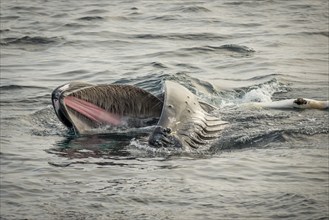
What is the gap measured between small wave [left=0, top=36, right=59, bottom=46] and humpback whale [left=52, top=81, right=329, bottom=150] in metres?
9.97

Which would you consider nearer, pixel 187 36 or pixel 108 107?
pixel 108 107

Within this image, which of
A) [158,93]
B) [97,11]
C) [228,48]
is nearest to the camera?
[158,93]

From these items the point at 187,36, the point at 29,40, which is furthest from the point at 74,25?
the point at 187,36

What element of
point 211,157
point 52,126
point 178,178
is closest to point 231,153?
point 211,157

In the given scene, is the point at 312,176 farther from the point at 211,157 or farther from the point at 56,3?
the point at 56,3

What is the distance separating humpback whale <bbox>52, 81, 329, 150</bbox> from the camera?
11188mm

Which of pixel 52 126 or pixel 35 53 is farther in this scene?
pixel 35 53

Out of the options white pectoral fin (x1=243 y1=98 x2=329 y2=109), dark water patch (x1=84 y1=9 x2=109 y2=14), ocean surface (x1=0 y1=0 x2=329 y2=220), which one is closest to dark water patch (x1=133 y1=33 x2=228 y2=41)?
ocean surface (x1=0 y1=0 x2=329 y2=220)

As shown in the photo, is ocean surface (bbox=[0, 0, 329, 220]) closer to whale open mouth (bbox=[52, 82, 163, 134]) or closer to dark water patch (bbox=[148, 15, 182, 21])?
dark water patch (bbox=[148, 15, 182, 21])

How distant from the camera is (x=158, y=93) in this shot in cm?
1432

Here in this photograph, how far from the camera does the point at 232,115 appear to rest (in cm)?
1286

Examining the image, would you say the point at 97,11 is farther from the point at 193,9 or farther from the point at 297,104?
the point at 297,104

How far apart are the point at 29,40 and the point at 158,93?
27.4ft

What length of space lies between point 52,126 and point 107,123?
1.21 meters
